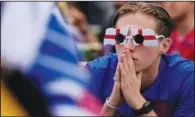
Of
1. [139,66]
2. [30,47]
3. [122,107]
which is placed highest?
[30,47]

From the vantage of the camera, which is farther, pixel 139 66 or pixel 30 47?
pixel 139 66

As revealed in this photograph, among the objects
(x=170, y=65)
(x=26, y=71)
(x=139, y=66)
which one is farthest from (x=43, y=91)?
(x=170, y=65)

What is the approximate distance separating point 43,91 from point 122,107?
1.51 feet

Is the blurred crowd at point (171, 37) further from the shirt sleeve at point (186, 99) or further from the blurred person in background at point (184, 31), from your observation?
the shirt sleeve at point (186, 99)

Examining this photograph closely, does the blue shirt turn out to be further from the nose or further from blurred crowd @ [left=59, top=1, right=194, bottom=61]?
blurred crowd @ [left=59, top=1, right=194, bottom=61]

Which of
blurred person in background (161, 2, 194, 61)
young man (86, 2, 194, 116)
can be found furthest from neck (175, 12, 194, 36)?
young man (86, 2, 194, 116)

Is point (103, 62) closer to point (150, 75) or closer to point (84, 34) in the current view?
point (150, 75)

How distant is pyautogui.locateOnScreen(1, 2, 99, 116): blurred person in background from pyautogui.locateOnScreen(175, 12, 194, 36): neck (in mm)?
1027

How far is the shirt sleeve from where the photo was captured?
1.29 meters

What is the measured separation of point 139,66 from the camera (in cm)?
124

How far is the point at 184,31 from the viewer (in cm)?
195

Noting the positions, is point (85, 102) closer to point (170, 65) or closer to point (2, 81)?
point (2, 81)

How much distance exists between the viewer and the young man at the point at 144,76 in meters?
1.21

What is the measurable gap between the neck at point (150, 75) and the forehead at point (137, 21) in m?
0.11
